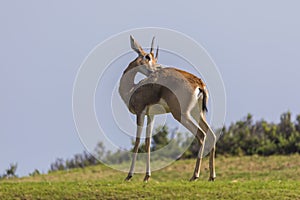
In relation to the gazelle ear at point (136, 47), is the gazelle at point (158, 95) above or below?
below

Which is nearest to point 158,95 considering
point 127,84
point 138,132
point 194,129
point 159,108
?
point 159,108

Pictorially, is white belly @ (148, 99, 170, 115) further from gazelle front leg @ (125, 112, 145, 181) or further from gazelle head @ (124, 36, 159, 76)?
gazelle head @ (124, 36, 159, 76)

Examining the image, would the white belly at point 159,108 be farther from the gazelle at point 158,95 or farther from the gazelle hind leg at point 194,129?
the gazelle hind leg at point 194,129

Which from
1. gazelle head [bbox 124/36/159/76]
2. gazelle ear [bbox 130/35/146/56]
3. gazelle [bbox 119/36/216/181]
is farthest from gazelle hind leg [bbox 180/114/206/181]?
gazelle ear [bbox 130/35/146/56]

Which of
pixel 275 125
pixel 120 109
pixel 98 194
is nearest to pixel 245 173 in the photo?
pixel 275 125

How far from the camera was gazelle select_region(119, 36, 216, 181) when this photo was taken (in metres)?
12.3

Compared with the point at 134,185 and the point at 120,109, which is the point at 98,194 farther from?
the point at 120,109

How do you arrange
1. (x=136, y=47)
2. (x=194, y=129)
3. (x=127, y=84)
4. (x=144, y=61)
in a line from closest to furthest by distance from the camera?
(x=194, y=129), (x=136, y=47), (x=144, y=61), (x=127, y=84)

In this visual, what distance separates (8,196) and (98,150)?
2091mm

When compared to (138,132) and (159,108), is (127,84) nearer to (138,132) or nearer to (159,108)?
(159,108)

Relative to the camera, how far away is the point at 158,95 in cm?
1241

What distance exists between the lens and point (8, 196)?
1133 cm

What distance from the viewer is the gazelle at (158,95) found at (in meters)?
12.3

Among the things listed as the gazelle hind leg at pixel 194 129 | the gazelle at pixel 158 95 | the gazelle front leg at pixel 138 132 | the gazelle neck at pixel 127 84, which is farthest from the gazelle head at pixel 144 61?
the gazelle hind leg at pixel 194 129
